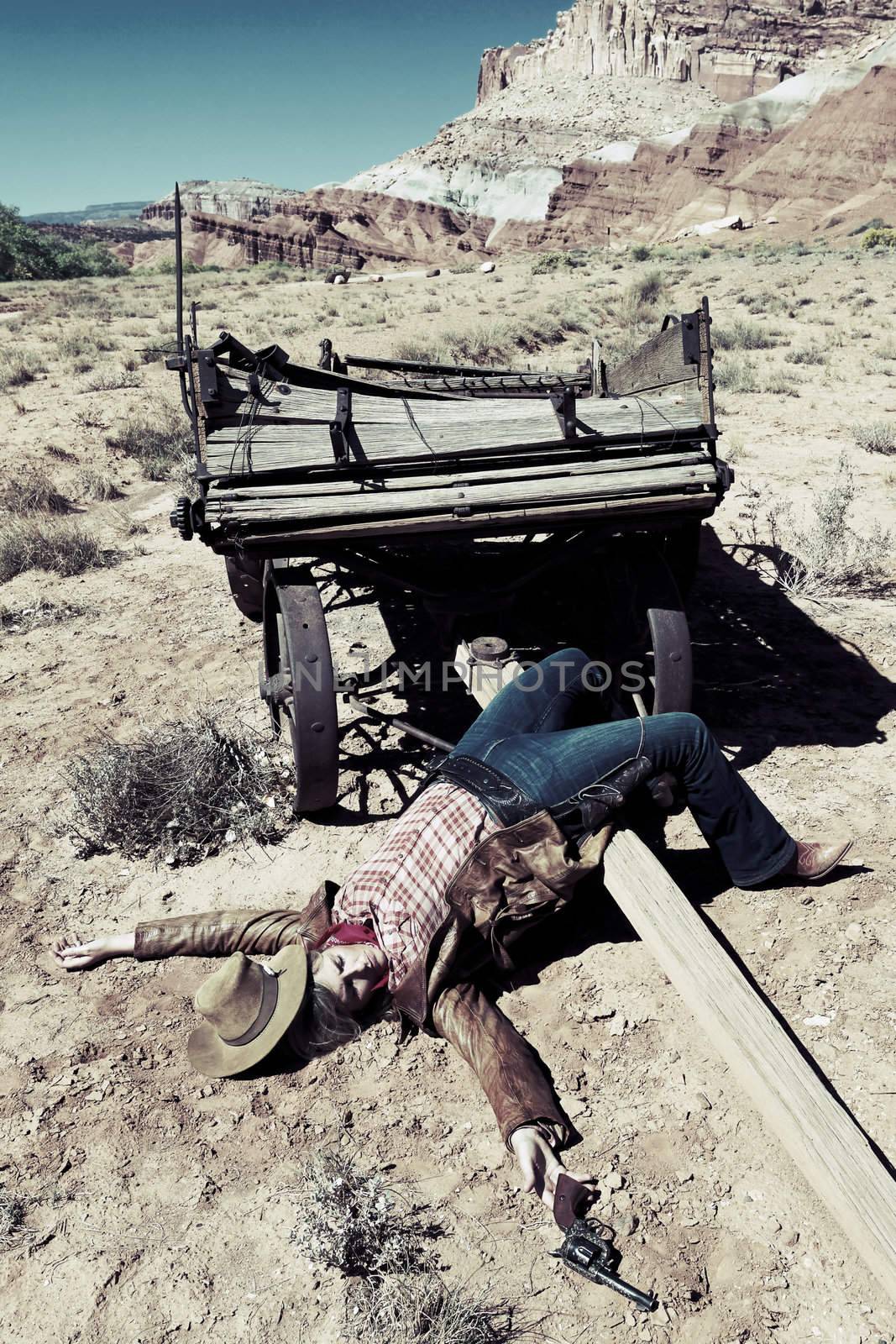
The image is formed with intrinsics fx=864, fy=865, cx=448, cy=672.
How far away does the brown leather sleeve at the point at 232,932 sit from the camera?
116 inches

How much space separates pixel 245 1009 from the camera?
2469mm

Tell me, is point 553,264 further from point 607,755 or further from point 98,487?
point 607,755

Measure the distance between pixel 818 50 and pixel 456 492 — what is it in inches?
4403

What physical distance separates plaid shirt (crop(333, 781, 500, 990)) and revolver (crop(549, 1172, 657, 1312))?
2.45 feet

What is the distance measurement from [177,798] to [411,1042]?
5.51ft

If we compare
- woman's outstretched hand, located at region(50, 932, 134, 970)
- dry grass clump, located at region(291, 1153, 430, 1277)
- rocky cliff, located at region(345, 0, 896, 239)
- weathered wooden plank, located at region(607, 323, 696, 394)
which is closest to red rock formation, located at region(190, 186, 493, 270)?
rocky cliff, located at region(345, 0, 896, 239)

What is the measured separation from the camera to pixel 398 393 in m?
6.05

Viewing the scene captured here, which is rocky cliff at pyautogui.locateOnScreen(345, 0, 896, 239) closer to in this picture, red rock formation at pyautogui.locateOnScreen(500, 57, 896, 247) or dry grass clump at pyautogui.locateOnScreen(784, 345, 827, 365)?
red rock formation at pyautogui.locateOnScreen(500, 57, 896, 247)

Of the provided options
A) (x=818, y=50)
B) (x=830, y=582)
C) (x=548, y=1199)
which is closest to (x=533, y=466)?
(x=548, y=1199)

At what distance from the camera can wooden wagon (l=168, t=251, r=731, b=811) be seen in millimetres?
3467

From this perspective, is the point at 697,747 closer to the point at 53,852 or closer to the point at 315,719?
the point at 315,719

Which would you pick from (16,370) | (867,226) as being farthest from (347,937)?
(867,226)

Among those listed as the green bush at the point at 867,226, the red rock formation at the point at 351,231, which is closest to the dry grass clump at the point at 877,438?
the green bush at the point at 867,226

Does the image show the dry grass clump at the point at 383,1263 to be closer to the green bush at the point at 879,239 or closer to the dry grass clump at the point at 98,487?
the dry grass clump at the point at 98,487
